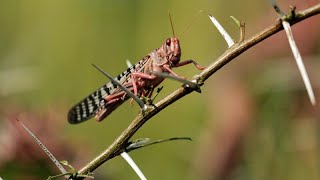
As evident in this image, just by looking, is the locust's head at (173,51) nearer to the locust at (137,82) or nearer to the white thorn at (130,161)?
the locust at (137,82)

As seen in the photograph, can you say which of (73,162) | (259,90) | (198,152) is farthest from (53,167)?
(259,90)

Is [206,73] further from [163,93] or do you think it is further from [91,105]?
[163,93]

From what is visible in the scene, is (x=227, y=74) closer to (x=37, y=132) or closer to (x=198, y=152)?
(x=198, y=152)

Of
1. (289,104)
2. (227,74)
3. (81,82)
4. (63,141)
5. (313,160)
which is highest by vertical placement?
(81,82)

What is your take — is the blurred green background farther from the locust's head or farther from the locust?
the locust's head

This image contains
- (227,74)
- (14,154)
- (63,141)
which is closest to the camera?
(14,154)
